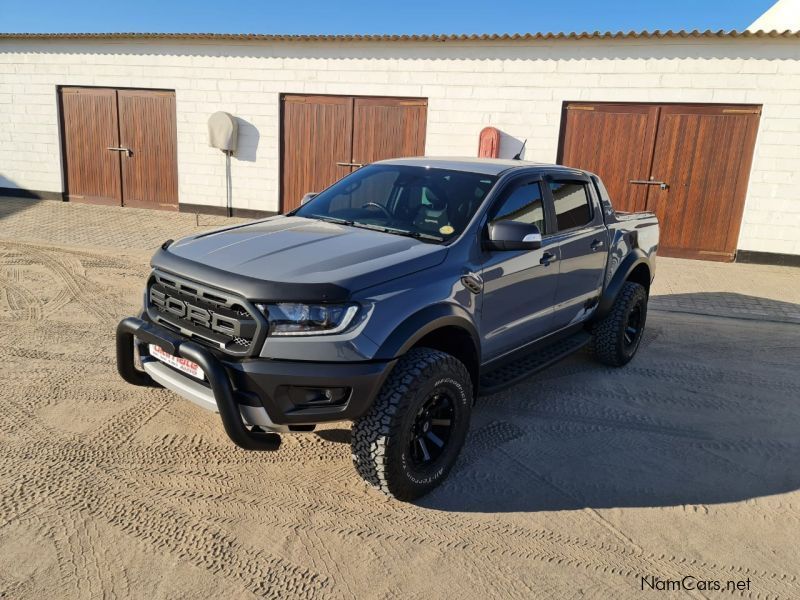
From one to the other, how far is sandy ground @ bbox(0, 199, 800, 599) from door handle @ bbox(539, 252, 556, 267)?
1094mm

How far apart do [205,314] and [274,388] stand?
59 centimetres

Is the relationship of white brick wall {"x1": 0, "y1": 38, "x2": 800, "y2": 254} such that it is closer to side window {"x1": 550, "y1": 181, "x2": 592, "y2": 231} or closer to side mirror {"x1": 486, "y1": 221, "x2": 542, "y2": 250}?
side window {"x1": 550, "y1": 181, "x2": 592, "y2": 231}

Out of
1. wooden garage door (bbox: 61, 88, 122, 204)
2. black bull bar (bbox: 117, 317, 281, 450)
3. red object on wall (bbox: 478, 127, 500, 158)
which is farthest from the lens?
wooden garage door (bbox: 61, 88, 122, 204)

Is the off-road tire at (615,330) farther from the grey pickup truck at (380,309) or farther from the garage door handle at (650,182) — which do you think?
the garage door handle at (650,182)

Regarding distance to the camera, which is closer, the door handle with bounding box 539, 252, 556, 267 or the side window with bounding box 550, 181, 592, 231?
the door handle with bounding box 539, 252, 556, 267

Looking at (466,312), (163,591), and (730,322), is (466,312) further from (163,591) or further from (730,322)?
(730,322)

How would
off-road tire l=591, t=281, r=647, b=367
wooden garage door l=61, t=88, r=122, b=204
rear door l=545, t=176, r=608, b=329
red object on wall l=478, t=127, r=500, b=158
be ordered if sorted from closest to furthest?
rear door l=545, t=176, r=608, b=329, off-road tire l=591, t=281, r=647, b=367, red object on wall l=478, t=127, r=500, b=158, wooden garage door l=61, t=88, r=122, b=204

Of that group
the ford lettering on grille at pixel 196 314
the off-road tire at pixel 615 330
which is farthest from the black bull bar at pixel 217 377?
the off-road tire at pixel 615 330

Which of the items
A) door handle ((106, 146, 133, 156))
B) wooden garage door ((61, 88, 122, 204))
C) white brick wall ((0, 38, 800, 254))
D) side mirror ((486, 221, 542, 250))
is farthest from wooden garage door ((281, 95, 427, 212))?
side mirror ((486, 221, 542, 250))

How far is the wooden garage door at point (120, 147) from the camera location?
1295 cm

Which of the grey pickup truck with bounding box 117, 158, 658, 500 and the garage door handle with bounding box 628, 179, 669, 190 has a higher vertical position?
the garage door handle with bounding box 628, 179, 669, 190

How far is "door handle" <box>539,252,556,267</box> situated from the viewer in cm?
418

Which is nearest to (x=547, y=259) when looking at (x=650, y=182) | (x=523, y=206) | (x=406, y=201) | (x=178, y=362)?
(x=523, y=206)

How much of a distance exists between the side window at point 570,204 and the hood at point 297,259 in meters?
1.48
